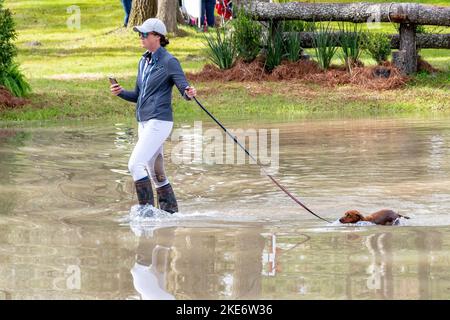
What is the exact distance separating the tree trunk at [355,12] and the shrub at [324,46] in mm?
338

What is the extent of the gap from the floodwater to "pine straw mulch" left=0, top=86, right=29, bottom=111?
107 inches

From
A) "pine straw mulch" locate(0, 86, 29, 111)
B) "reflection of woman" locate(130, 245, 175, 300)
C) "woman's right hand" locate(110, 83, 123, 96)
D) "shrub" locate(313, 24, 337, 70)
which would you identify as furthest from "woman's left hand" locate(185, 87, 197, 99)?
"shrub" locate(313, 24, 337, 70)

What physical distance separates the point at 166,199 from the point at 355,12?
11770 mm

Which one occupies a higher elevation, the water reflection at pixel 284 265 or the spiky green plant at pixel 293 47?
the water reflection at pixel 284 265

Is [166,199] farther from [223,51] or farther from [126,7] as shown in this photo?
[126,7]

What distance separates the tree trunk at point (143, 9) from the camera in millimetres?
29953

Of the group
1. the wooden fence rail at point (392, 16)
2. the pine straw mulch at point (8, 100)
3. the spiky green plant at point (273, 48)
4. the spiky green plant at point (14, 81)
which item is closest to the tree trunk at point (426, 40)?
the wooden fence rail at point (392, 16)

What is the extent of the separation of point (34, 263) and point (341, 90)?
41.8 feet

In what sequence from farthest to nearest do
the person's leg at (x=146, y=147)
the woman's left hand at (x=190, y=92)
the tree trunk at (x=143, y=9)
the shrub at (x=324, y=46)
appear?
the tree trunk at (x=143, y=9) → the shrub at (x=324, y=46) → the person's leg at (x=146, y=147) → the woman's left hand at (x=190, y=92)

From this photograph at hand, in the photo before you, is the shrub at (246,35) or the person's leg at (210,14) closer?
the shrub at (246,35)

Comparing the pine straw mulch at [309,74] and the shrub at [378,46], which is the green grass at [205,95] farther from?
the shrub at [378,46]

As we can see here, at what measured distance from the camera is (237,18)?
2156cm

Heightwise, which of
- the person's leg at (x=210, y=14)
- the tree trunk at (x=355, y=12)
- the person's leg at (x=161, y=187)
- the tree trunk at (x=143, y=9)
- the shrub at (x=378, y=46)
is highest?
the tree trunk at (x=355, y=12)
